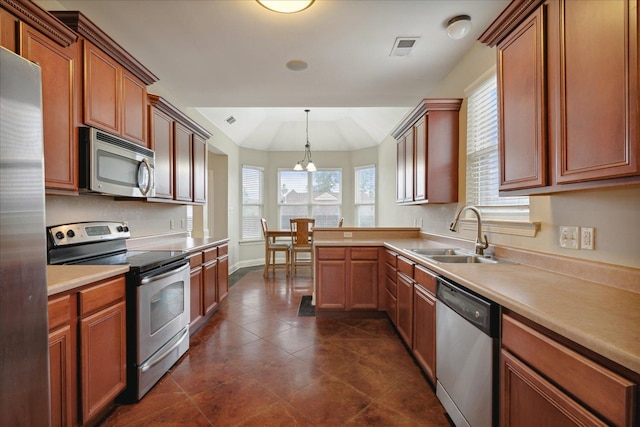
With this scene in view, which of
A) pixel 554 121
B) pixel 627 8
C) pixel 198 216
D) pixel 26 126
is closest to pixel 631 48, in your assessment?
pixel 627 8

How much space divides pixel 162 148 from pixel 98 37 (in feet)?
3.55

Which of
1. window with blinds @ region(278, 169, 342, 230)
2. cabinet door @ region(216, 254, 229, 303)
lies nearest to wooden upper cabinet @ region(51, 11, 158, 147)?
cabinet door @ region(216, 254, 229, 303)

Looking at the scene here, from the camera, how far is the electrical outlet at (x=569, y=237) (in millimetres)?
1509

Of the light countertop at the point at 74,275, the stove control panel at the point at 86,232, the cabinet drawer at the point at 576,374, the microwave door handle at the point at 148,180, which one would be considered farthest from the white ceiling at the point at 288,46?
the cabinet drawer at the point at 576,374

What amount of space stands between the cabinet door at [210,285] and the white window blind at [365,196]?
4.01 meters

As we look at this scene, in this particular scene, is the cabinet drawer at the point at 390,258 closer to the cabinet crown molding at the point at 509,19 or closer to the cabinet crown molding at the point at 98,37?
the cabinet crown molding at the point at 509,19

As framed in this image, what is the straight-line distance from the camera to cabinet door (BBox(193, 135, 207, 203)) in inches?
141

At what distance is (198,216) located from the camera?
5199mm

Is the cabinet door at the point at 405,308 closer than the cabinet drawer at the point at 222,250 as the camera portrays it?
Yes

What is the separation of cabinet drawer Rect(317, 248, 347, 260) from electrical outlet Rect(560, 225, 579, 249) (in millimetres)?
2004

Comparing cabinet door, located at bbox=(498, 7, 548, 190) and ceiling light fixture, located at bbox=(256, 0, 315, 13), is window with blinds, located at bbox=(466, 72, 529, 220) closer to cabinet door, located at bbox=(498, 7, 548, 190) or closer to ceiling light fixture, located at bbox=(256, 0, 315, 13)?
cabinet door, located at bbox=(498, 7, 548, 190)

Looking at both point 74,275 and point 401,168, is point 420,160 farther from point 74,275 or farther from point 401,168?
point 74,275

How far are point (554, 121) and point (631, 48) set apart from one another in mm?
359

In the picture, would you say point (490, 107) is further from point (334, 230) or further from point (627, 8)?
point (334, 230)
